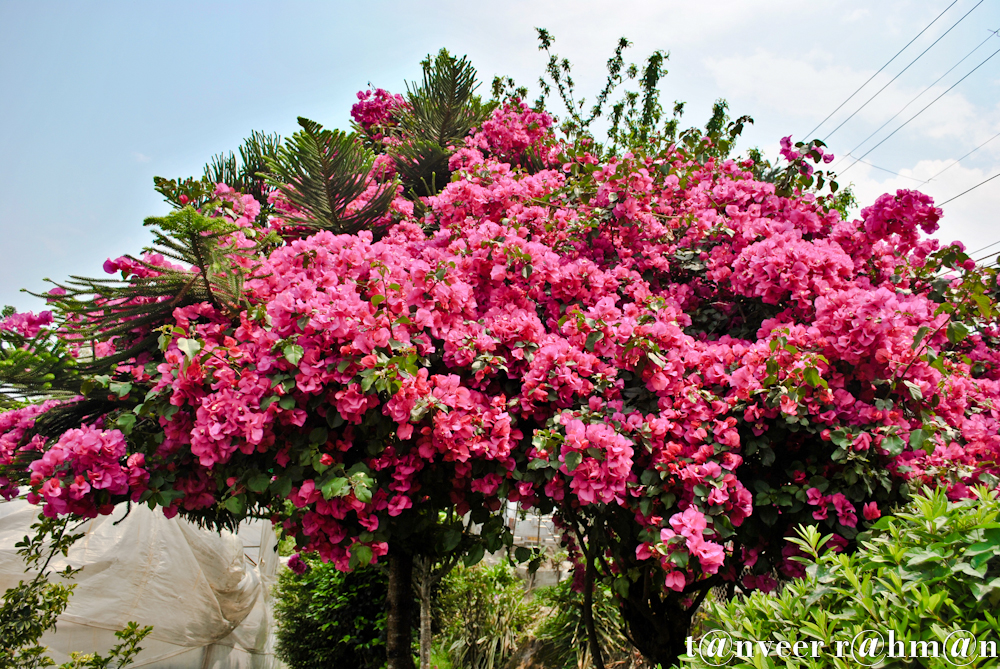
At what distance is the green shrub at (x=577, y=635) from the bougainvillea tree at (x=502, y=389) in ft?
9.68

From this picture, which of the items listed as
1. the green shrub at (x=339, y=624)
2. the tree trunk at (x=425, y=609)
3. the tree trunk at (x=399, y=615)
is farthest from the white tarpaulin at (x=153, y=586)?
the tree trunk at (x=399, y=615)

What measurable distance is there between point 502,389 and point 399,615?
198 centimetres

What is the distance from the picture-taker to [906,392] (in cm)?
219

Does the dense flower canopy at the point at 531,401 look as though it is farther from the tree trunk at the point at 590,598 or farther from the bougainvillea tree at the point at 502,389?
the tree trunk at the point at 590,598

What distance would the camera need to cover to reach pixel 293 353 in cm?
198

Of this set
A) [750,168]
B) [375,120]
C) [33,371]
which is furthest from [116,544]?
[750,168]

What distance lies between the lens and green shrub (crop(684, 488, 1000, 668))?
1.08 m

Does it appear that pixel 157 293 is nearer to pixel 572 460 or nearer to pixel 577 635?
pixel 572 460

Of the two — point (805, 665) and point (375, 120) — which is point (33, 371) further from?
point (375, 120)

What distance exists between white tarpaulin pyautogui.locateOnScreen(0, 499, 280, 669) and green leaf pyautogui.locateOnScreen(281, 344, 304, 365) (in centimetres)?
378

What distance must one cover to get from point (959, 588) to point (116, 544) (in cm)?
623

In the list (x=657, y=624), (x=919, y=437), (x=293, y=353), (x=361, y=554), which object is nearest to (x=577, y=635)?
(x=657, y=624)

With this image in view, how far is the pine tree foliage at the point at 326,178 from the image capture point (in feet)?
9.66

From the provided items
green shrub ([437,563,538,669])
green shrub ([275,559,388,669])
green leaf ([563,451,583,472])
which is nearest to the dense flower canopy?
green leaf ([563,451,583,472])
